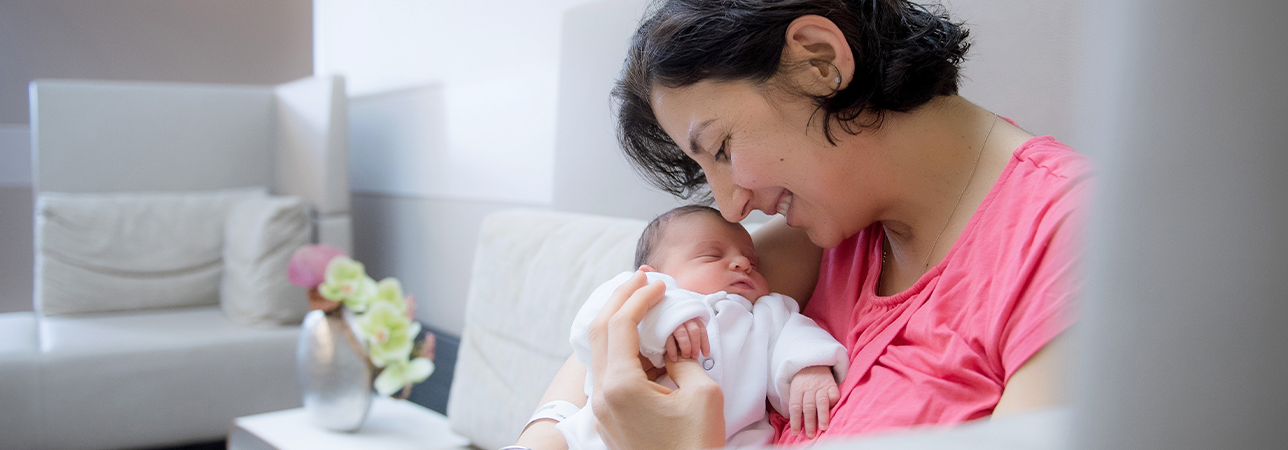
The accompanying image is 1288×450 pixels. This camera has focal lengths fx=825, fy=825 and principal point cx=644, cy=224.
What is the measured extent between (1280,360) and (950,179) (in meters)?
0.82

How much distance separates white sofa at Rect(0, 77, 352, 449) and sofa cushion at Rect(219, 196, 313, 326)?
0.20 ft

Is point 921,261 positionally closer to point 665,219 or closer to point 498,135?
point 665,219

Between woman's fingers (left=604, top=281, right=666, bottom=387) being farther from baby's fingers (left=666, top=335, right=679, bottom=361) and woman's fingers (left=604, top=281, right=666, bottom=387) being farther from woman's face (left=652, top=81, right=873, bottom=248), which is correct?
woman's face (left=652, top=81, right=873, bottom=248)

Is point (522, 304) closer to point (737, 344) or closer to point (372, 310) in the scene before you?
point (372, 310)

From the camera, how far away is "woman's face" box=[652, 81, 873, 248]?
93cm

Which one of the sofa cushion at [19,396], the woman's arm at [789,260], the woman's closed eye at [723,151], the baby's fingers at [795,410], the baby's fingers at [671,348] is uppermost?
the woman's closed eye at [723,151]

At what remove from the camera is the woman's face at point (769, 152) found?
929mm

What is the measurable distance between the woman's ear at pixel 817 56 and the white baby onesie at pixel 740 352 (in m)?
0.29

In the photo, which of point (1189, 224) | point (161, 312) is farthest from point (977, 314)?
point (161, 312)

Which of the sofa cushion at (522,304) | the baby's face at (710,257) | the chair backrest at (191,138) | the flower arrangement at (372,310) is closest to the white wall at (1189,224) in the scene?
the baby's face at (710,257)

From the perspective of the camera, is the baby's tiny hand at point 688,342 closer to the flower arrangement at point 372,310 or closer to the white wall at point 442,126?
the flower arrangement at point 372,310

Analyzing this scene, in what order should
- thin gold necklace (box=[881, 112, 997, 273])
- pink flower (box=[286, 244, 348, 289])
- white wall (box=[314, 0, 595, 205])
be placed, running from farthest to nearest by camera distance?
white wall (box=[314, 0, 595, 205]) → pink flower (box=[286, 244, 348, 289]) → thin gold necklace (box=[881, 112, 997, 273])

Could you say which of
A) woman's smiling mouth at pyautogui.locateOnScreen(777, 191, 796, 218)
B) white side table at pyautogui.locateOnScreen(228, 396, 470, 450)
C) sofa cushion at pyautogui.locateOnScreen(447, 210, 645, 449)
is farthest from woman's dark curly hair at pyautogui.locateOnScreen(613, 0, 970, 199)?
white side table at pyautogui.locateOnScreen(228, 396, 470, 450)

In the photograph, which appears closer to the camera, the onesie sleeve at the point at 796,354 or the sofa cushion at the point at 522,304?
the onesie sleeve at the point at 796,354
